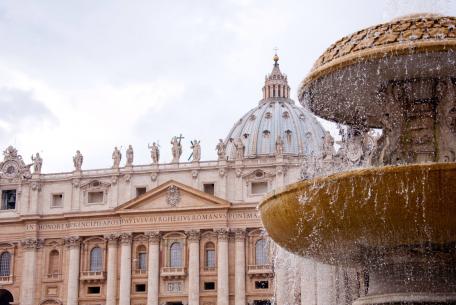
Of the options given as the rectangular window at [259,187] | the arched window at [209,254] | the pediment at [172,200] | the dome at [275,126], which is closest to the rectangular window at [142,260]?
the pediment at [172,200]

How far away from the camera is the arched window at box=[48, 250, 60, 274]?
59.0 meters

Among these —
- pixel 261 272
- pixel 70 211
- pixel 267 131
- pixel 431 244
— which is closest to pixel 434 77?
pixel 431 244

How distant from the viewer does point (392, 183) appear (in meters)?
10.3

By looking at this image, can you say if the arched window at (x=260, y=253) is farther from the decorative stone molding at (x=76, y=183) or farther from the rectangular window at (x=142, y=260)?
the decorative stone molding at (x=76, y=183)

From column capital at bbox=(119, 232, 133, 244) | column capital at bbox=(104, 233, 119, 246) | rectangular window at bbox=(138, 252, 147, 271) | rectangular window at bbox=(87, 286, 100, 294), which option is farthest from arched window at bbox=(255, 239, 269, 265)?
rectangular window at bbox=(87, 286, 100, 294)

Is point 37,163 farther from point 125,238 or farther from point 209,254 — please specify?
point 209,254

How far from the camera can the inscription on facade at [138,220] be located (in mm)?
55656

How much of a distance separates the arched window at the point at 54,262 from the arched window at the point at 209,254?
11.3 meters

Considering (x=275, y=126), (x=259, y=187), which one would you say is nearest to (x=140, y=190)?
(x=259, y=187)

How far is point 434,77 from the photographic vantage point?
40.3 ft

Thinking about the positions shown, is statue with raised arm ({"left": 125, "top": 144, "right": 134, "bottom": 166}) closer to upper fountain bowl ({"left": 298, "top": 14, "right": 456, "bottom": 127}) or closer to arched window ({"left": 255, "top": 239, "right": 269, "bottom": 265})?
arched window ({"left": 255, "top": 239, "right": 269, "bottom": 265})

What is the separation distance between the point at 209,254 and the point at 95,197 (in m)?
9.74

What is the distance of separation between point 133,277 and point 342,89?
45249 mm

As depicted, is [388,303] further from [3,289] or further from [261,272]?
[3,289]
